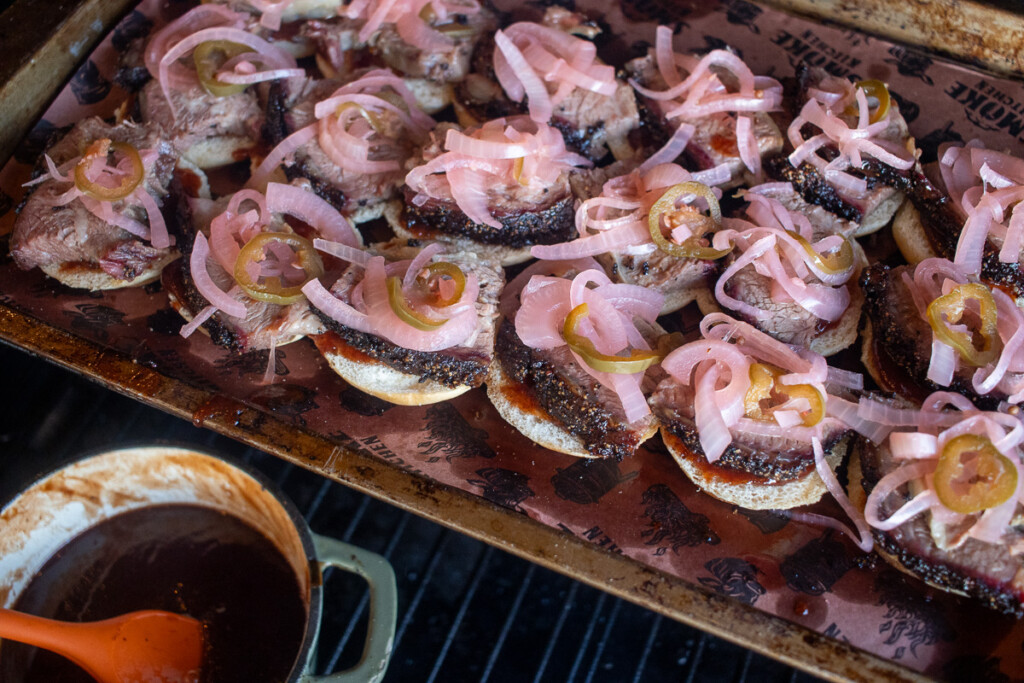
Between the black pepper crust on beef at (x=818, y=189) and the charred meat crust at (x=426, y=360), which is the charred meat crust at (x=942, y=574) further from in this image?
the charred meat crust at (x=426, y=360)

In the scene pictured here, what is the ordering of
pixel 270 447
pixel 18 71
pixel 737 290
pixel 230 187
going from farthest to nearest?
pixel 230 187
pixel 18 71
pixel 737 290
pixel 270 447

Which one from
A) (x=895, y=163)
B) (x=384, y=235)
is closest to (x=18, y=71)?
(x=384, y=235)

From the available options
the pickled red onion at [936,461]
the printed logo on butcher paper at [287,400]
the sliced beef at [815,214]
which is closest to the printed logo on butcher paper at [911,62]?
the sliced beef at [815,214]

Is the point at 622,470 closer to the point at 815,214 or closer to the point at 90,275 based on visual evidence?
the point at 815,214

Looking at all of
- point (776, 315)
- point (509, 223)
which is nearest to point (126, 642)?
point (509, 223)

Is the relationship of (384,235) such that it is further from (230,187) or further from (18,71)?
(18,71)

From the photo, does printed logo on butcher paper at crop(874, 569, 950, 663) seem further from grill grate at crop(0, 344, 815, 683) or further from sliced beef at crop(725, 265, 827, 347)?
sliced beef at crop(725, 265, 827, 347)

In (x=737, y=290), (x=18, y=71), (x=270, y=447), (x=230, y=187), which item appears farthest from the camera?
(x=230, y=187)
